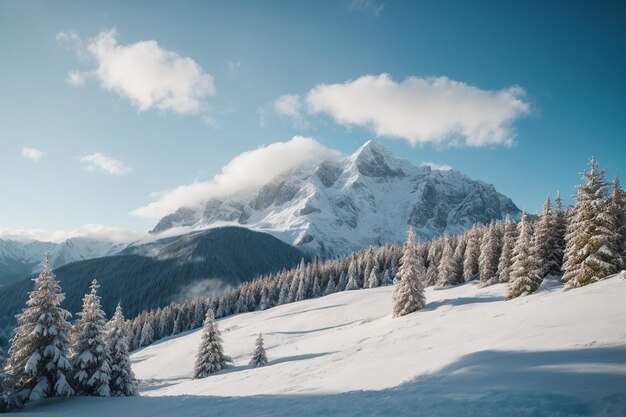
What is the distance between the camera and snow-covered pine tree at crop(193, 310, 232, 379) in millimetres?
37469

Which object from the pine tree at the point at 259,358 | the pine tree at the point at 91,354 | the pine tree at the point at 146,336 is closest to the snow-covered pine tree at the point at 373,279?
the pine tree at the point at 259,358

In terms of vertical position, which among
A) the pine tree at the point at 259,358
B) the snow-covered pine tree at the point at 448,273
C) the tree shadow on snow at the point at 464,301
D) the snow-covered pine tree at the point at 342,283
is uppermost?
the snow-covered pine tree at the point at 448,273

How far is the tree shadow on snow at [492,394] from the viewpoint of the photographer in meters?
8.36

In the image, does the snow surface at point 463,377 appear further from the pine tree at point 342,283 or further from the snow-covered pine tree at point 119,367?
the pine tree at point 342,283

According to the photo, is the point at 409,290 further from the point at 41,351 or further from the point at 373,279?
the point at 373,279

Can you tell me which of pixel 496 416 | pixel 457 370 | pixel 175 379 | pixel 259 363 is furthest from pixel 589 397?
pixel 175 379

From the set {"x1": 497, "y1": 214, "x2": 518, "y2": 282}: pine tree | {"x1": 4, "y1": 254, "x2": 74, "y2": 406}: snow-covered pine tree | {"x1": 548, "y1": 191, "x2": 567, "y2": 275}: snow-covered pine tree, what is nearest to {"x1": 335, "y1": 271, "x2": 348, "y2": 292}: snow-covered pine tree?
{"x1": 497, "y1": 214, "x2": 518, "y2": 282}: pine tree

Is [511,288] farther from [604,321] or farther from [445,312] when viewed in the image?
[604,321]

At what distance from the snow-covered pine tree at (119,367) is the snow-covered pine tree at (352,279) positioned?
74.7m

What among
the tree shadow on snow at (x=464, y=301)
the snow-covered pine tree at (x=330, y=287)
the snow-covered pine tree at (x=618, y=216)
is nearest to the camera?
the snow-covered pine tree at (x=618, y=216)

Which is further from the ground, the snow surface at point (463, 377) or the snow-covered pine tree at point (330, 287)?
the snow surface at point (463, 377)

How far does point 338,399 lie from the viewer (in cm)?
1275

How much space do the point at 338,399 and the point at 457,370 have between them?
14.5ft

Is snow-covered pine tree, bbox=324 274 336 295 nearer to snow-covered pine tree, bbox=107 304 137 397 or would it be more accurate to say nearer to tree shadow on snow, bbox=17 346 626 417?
snow-covered pine tree, bbox=107 304 137 397
